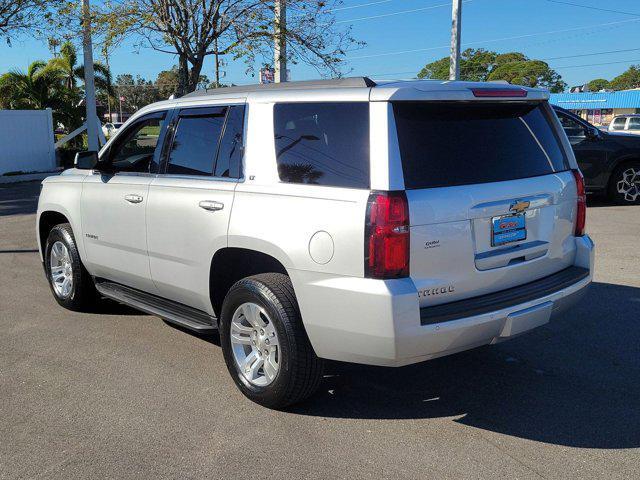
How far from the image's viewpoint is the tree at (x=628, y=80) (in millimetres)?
125688

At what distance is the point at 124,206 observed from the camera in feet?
16.8

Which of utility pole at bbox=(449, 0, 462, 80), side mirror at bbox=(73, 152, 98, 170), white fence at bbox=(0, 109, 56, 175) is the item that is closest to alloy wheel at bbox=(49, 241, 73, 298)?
side mirror at bbox=(73, 152, 98, 170)

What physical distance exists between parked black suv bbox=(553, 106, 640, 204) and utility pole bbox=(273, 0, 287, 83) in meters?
5.77

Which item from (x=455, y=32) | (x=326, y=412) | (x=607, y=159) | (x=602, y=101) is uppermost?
(x=602, y=101)

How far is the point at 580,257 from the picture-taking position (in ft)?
14.4

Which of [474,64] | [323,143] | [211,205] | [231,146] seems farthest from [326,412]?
[474,64]

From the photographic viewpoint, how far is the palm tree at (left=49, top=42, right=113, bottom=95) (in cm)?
2873

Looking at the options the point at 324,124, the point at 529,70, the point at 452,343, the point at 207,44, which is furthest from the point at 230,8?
the point at 529,70

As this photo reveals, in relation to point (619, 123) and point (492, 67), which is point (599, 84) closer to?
point (492, 67)

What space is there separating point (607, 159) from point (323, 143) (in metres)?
9.96

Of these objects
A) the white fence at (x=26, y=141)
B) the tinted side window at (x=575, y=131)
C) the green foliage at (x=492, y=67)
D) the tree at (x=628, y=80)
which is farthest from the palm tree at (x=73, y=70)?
the tree at (x=628, y=80)

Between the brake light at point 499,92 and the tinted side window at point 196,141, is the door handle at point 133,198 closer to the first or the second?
the tinted side window at point 196,141

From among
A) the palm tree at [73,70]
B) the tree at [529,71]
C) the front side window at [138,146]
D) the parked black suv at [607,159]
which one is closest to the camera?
the front side window at [138,146]

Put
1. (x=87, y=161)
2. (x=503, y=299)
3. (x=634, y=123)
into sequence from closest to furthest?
(x=503, y=299) < (x=87, y=161) < (x=634, y=123)
